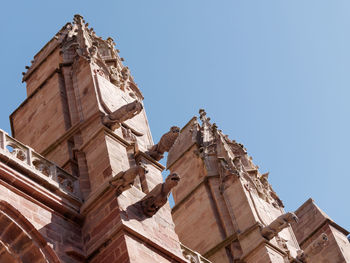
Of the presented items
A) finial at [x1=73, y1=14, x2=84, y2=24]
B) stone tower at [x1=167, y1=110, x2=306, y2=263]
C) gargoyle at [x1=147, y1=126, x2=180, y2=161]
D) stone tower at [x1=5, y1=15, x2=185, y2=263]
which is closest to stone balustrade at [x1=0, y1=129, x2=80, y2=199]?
stone tower at [x1=5, y1=15, x2=185, y2=263]

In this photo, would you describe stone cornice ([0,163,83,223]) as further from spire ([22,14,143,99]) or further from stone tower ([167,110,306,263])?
stone tower ([167,110,306,263])

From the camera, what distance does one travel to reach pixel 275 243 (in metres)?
17.5

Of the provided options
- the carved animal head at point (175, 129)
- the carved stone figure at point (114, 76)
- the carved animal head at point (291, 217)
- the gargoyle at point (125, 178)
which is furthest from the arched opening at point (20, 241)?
the carved animal head at point (291, 217)

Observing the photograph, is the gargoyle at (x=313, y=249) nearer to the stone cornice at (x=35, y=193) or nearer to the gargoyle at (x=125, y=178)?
the gargoyle at (x=125, y=178)

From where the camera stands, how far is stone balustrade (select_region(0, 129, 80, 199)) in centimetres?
1181

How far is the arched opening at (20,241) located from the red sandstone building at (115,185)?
1 centimetres

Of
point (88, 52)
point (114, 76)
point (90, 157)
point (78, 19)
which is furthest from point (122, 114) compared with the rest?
point (78, 19)

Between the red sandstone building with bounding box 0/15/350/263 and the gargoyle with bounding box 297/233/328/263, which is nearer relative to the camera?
the red sandstone building with bounding box 0/15/350/263

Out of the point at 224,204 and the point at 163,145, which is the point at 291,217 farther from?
the point at 163,145

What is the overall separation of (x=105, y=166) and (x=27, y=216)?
206cm

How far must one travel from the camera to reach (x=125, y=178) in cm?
1209

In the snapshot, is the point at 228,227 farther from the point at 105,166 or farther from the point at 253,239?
the point at 105,166

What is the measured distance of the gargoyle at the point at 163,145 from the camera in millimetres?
14273

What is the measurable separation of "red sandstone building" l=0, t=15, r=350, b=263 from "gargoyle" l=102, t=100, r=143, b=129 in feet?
0.06
